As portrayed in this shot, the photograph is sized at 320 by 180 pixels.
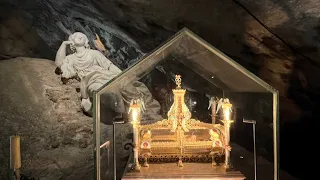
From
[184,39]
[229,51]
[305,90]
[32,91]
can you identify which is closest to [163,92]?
[229,51]

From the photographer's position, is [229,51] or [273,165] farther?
[229,51]

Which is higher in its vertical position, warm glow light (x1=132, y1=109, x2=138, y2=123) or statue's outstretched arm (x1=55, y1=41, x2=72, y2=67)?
statue's outstretched arm (x1=55, y1=41, x2=72, y2=67)

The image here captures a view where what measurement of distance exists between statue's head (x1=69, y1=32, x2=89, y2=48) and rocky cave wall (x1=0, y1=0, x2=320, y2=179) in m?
0.21

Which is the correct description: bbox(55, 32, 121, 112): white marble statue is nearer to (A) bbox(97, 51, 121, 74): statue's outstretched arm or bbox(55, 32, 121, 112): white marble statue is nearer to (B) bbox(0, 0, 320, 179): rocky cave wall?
(A) bbox(97, 51, 121, 74): statue's outstretched arm

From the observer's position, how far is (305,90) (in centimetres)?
489

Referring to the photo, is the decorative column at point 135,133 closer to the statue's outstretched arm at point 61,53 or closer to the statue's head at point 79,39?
the statue's head at point 79,39

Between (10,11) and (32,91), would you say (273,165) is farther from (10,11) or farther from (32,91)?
(10,11)

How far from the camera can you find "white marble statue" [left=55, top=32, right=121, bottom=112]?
19.8 ft

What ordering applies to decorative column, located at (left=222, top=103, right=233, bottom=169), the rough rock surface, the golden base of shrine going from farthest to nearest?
the rough rock surface
decorative column, located at (left=222, top=103, right=233, bottom=169)
the golden base of shrine

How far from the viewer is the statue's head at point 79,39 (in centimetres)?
608

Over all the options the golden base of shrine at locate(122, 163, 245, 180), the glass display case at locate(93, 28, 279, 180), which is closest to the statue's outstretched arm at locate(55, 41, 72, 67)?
the glass display case at locate(93, 28, 279, 180)

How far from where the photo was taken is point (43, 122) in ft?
19.5

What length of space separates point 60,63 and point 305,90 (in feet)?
14.4

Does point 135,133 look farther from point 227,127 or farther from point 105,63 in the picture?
point 105,63
